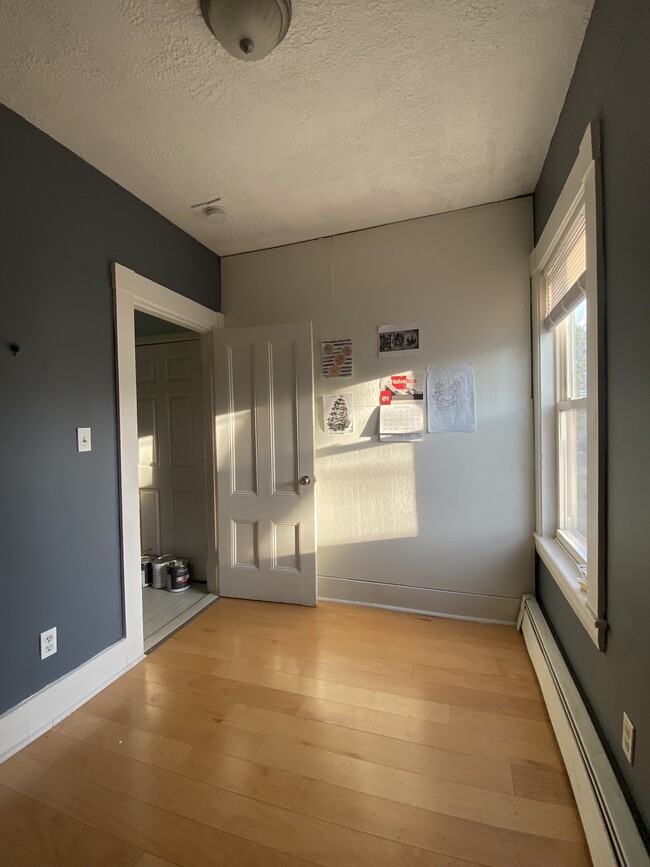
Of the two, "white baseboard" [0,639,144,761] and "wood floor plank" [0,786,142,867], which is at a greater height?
"white baseboard" [0,639,144,761]

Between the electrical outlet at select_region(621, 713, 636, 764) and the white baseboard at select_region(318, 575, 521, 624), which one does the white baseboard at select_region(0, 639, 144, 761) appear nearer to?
the white baseboard at select_region(318, 575, 521, 624)

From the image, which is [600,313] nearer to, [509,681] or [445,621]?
[509,681]

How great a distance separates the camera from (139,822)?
1141 mm

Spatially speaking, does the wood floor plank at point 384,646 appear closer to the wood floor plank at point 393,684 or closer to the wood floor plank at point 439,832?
the wood floor plank at point 393,684

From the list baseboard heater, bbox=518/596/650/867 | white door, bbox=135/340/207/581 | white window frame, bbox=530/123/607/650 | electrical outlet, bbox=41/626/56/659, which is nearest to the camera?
baseboard heater, bbox=518/596/650/867

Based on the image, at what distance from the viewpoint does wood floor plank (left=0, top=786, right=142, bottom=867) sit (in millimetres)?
1049

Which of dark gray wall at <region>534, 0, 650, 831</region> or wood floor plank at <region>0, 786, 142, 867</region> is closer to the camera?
dark gray wall at <region>534, 0, 650, 831</region>

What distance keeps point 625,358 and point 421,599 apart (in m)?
1.91

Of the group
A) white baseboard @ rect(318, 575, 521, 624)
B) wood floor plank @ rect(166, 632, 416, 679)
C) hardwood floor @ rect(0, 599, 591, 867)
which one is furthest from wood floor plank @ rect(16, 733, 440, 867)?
white baseboard @ rect(318, 575, 521, 624)

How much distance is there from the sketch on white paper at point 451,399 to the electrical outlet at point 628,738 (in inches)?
59.6

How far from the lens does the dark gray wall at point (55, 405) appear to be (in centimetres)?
144

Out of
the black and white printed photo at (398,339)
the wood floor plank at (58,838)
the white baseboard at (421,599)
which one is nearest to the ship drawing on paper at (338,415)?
the black and white printed photo at (398,339)

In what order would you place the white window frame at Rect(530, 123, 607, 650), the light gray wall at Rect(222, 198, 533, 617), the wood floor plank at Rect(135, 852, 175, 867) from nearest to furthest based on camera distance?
the wood floor plank at Rect(135, 852, 175, 867), the white window frame at Rect(530, 123, 607, 650), the light gray wall at Rect(222, 198, 533, 617)

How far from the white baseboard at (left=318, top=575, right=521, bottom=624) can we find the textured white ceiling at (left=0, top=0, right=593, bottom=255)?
2.47 m
